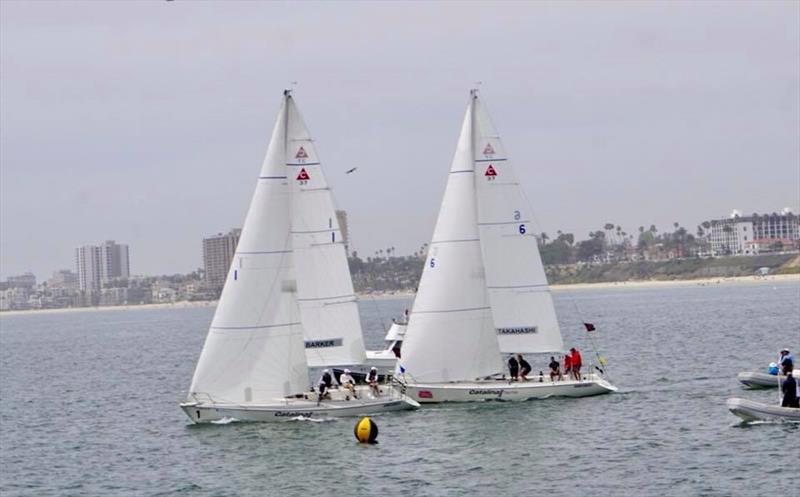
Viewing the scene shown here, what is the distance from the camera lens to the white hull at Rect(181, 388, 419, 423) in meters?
50.4

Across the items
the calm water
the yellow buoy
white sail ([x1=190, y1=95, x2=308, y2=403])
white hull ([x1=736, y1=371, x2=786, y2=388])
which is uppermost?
white sail ([x1=190, y1=95, x2=308, y2=403])

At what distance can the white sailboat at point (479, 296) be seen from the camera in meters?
54.5

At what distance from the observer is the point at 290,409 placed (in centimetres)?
5041

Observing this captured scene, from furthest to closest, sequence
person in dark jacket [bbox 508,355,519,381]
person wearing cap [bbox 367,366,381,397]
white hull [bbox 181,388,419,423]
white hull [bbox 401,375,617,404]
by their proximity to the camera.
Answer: person in dark jacket [bbox 508,355,519,381]
white hull [bbox 401,375,617,404]
person wearing cap [bbox 367,366,381,397]
white hull [bbox 181,388,419,423]

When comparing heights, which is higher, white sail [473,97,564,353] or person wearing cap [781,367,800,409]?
white sail [473,97,564,353]

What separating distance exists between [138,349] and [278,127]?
8991 cm

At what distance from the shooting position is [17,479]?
46.0 meters

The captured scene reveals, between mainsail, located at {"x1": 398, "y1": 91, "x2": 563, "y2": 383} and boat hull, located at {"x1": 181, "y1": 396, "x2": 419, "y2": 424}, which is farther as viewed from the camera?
mainsail, located at {"x1": 398, "y1": 91, "x2": 563, "y2": 383}

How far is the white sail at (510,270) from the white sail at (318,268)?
19.7 feet

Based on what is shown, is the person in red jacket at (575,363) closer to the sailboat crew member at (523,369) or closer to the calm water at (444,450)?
the calm water at (444,450)

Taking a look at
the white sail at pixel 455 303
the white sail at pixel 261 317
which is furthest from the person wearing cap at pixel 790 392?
the white sail at pixel 261 317

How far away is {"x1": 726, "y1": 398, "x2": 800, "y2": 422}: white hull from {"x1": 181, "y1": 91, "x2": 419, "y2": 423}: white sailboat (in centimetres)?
1219

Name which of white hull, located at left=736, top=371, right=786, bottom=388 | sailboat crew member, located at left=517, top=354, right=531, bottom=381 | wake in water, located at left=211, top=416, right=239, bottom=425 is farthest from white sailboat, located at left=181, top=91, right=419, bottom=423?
white hull, located at left=736, top=371, right=786, bottom=388

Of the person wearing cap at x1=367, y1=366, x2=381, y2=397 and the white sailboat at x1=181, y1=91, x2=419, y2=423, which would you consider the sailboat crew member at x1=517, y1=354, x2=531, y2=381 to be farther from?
the person wearing cap at x1=367, y1=366, x2=381, y2=397
